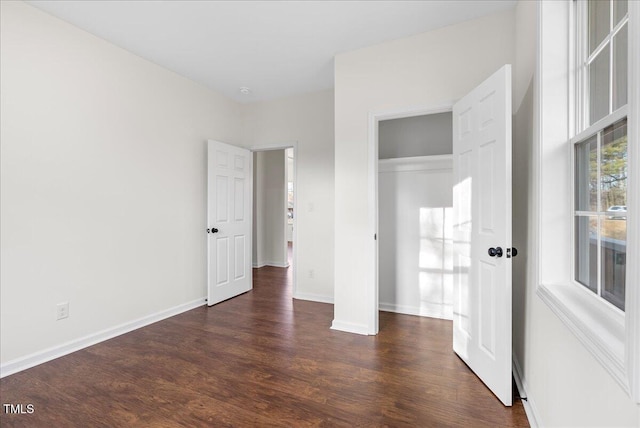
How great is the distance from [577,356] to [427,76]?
244 centimetres

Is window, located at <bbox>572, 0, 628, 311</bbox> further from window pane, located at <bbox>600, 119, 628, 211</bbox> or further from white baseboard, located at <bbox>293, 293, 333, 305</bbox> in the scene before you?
white baseboard, located at <bbox>293, 293, 333, 305</bbox>

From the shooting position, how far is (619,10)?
1140 mm

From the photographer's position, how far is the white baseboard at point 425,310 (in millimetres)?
3378

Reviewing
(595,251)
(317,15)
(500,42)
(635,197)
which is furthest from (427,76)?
(635,197)

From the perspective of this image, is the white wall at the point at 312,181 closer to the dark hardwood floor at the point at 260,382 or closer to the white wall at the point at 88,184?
the dark hardwood floor at the point at 260,382

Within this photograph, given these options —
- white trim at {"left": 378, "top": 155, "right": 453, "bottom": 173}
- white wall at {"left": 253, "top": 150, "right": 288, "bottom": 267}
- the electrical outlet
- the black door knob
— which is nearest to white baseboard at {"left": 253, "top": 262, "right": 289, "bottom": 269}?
white wall at {"left": 253, "top": 150, "right": 288, "bottom": 267}

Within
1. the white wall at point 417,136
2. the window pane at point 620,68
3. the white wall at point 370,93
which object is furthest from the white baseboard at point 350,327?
the window pane at point 620,68

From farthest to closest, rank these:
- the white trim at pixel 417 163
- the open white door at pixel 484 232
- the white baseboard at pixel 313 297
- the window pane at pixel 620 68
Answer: the white baseboard at pixel 313 297 → the white trim at pixel 417 163 → the open white door at pixel 484 232 → the window pane at pixel 620 68

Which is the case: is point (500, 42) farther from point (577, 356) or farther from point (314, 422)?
point (314, 422)

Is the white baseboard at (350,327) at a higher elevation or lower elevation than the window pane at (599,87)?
lower

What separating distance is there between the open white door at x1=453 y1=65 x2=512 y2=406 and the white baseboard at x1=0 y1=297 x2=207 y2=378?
9.90ft

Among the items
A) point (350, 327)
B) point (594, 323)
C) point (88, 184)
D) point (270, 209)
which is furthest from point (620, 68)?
point (270, 209)

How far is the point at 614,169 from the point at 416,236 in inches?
95.2

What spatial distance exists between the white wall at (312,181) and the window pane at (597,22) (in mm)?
2924
